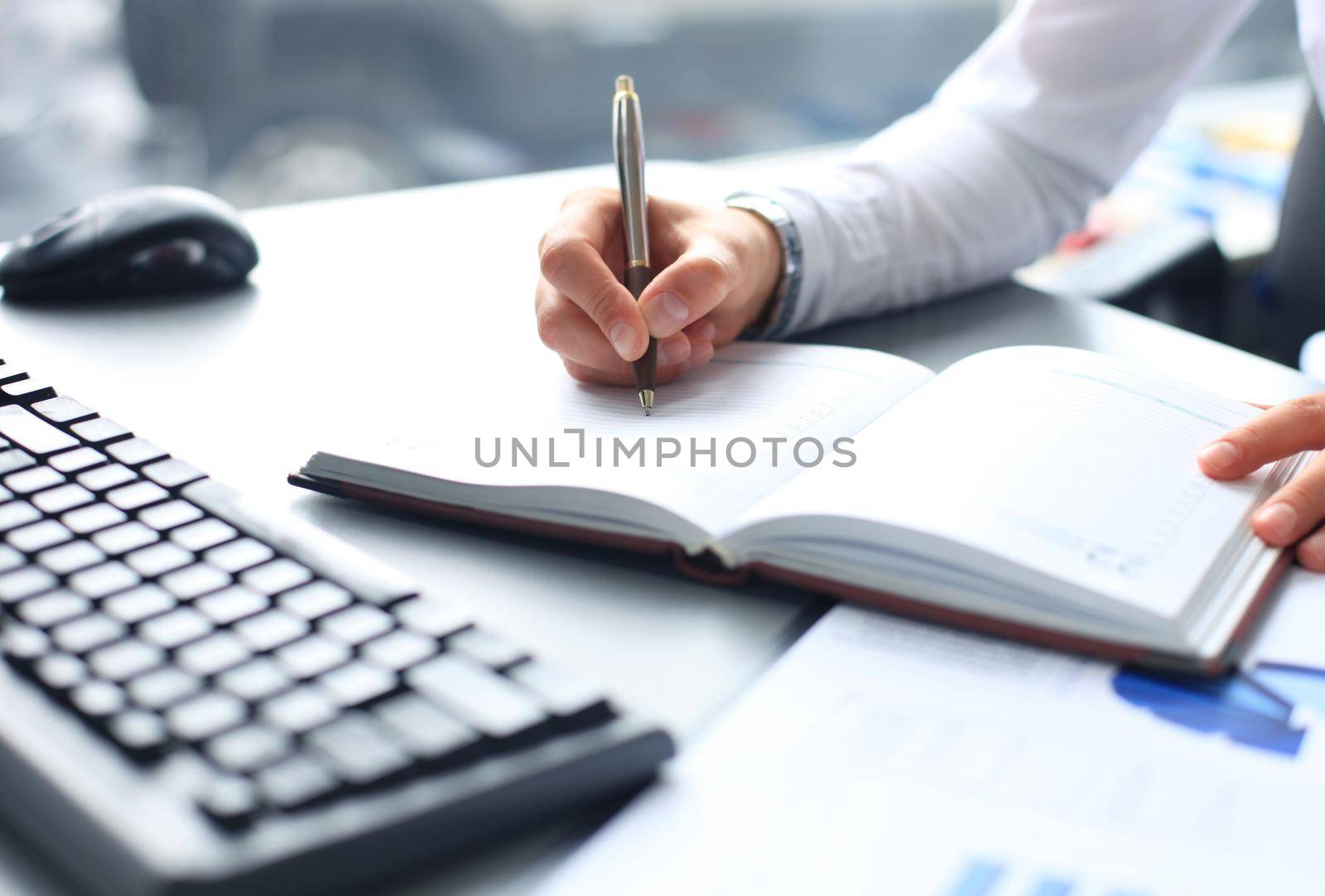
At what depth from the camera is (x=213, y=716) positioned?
35 centimetres

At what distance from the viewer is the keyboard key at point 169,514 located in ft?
1.53

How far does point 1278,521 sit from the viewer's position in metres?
0.51

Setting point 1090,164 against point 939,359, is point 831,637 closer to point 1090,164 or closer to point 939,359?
point 939,359

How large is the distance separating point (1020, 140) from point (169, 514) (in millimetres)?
706

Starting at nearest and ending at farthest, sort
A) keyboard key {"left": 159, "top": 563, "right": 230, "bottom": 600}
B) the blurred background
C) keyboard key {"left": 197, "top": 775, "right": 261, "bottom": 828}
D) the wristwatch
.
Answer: keyboard key {"left": 197, "top": 775, "right": 261, "bottom": 828}
keyboard key {"left": 159, "top": 563, "right": 230, "bottom": 600}
the wristwatch
the blurred background

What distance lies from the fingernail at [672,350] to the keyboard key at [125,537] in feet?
0.93

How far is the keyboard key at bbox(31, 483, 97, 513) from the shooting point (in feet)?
1.57

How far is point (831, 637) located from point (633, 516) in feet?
0.32

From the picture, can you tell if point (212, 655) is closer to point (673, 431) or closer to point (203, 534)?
point (203, 534)

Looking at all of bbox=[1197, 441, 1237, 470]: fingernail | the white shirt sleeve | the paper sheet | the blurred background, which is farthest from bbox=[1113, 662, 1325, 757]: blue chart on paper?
the blurred background

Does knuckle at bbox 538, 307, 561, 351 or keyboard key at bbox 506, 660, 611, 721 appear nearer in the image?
keyboard key at bbox 506, 660, 611, 721

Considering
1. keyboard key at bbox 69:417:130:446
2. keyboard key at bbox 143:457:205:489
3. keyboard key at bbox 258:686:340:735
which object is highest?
keyboard key at bbox 69:417:130:446

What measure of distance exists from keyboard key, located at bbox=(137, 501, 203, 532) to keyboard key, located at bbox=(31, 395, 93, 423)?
11cm

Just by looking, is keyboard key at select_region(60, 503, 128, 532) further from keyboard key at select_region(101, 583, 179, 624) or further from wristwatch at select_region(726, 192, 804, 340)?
wristwatch at select_region(726, 192, 804, 340)
